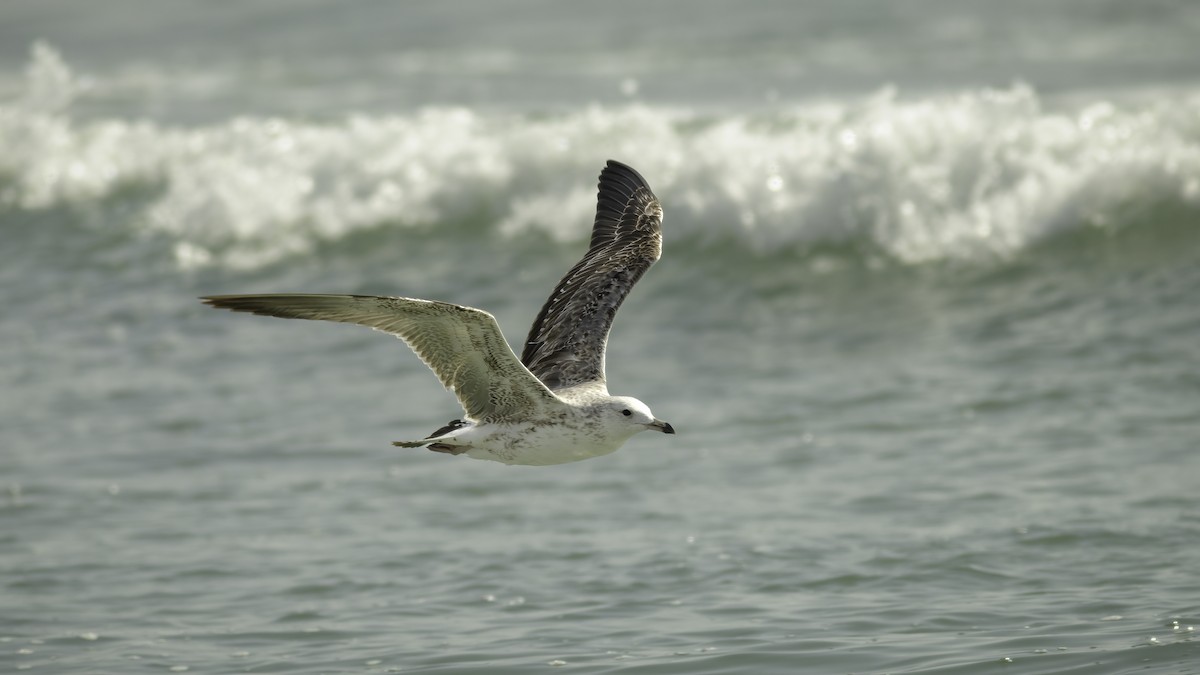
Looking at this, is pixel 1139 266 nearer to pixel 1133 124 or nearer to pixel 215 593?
pixel 1133 124

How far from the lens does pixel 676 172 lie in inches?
529

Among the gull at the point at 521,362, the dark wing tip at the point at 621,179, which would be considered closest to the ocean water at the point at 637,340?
the gull at the point at 521,362

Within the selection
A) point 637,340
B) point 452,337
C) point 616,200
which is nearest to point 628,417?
point 452,337

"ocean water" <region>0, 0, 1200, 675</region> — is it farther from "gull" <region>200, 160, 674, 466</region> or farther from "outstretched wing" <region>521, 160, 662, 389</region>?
"outstretched wing" <region>521, 160, 662, 389</region>

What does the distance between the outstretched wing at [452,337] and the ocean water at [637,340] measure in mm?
1120

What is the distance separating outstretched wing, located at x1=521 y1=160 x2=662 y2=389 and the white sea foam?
5302 mm

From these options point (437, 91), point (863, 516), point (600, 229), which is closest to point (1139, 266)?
point (863, 516)

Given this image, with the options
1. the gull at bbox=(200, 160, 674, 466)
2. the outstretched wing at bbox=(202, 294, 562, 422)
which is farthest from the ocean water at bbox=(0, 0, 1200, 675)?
the outstretched wing at bbox=(202, 294, 562, 422)

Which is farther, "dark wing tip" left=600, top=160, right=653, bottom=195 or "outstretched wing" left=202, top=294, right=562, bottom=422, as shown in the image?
"dark wing tip" left=600, top=160, right=653, bottom=195

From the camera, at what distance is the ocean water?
698cm

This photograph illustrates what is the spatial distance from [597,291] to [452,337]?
1187 millimetres

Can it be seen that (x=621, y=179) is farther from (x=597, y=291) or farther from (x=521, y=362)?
(x=521, y=362)

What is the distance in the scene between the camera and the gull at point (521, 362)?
5688 millimetres

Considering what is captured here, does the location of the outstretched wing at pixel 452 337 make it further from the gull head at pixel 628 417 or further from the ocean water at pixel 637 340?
the ocean water at pixel 637 340
